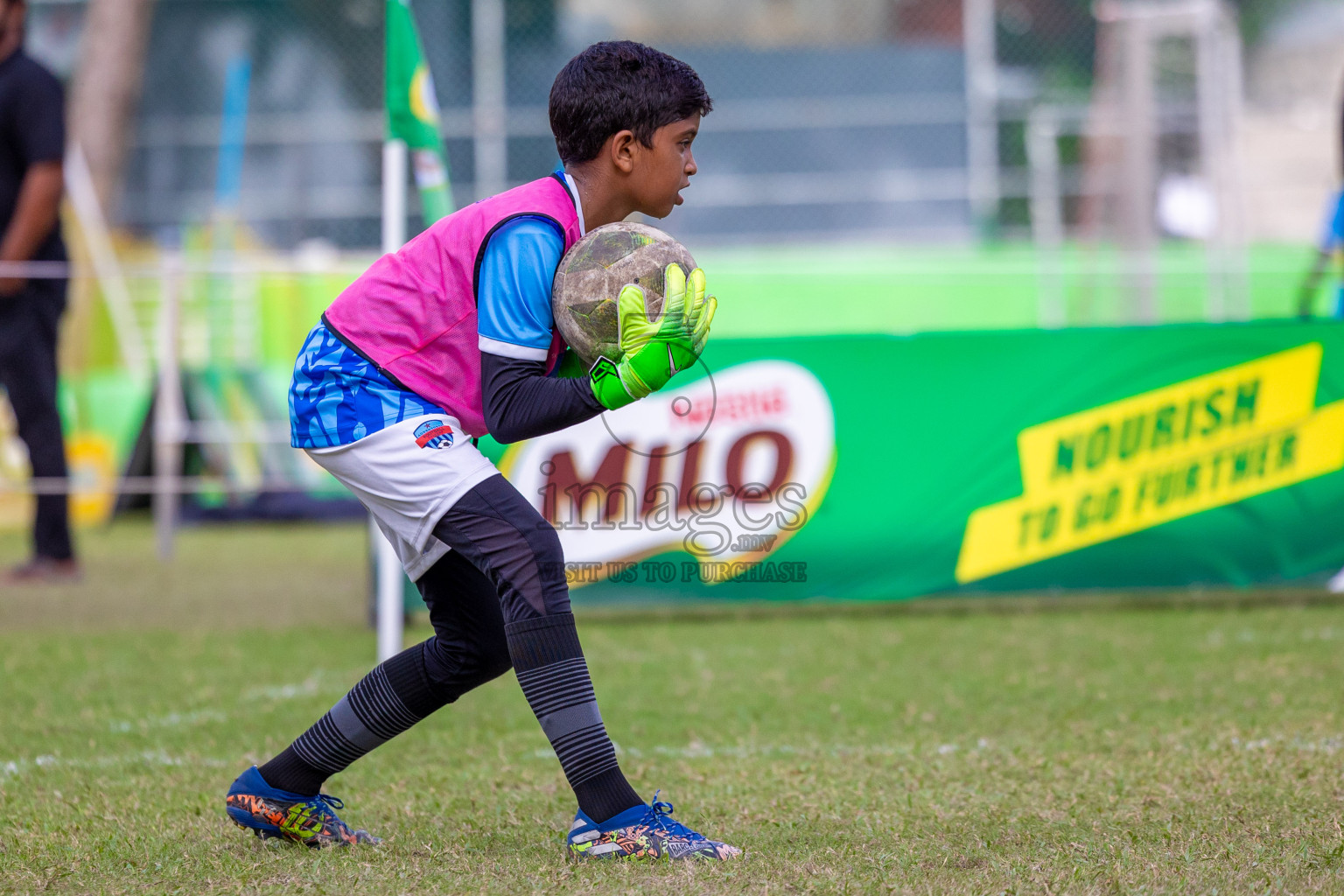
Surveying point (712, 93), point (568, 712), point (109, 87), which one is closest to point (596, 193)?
point (568, 712)

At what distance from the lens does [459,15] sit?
19.8m

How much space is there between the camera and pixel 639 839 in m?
2.91

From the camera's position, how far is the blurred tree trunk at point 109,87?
1443 centimetres

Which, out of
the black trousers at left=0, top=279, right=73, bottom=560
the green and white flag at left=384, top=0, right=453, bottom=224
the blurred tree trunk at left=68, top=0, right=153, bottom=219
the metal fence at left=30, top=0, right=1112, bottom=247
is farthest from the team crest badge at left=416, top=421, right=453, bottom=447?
the metal fence at left=30, top=0, right=1112, bottom=247

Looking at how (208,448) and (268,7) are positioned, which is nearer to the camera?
(208,448)

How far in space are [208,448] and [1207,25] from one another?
9.92 meters

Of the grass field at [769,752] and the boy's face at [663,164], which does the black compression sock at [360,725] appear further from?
the boy's face at [663,164]

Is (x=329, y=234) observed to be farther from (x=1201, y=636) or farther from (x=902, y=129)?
(x=1201, y=636)

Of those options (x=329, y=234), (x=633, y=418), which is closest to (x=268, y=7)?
(x=329, y=234)

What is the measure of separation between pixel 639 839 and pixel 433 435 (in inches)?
35.2

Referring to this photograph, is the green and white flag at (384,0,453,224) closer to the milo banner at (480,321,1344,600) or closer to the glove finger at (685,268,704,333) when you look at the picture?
the milo banner at (480,321,1344,600)

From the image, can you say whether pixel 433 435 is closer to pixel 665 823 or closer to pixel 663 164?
pixel 663 164

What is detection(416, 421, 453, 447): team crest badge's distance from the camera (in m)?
2.99

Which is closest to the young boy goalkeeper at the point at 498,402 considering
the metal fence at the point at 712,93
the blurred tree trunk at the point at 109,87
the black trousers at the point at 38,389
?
the black trousers at the point at 38,389
